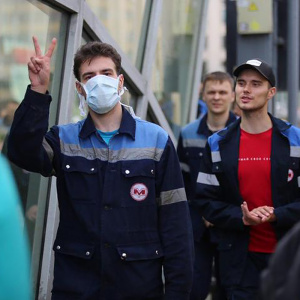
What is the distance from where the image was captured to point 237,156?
523 cm

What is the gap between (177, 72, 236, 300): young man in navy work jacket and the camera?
6.14 meters

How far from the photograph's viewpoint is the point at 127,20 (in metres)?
7.88

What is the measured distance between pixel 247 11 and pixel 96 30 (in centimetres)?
291

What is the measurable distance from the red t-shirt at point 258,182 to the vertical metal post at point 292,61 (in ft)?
20.1

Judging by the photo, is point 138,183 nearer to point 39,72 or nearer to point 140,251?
point 140,251

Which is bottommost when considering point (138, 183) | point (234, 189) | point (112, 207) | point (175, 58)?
point (112, 207)

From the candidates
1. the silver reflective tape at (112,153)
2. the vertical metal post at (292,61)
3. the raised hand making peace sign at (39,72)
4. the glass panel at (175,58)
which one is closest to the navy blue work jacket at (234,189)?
the silver reflective tape at (112,153)

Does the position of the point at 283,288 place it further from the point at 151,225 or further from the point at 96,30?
the point at 96,30

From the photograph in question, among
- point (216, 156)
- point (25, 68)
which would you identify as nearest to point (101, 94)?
point (216, 156)

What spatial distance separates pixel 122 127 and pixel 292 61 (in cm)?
776

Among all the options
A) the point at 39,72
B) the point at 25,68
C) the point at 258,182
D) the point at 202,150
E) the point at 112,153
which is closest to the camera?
the point at 39,72

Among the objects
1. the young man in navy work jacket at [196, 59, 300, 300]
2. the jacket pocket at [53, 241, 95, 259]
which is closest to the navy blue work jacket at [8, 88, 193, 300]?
the jacket pocket at [53, 241, 95, 259]

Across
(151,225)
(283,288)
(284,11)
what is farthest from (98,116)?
(284,11)

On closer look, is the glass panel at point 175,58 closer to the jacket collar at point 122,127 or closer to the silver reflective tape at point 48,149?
the jacket collar at point 122,127
